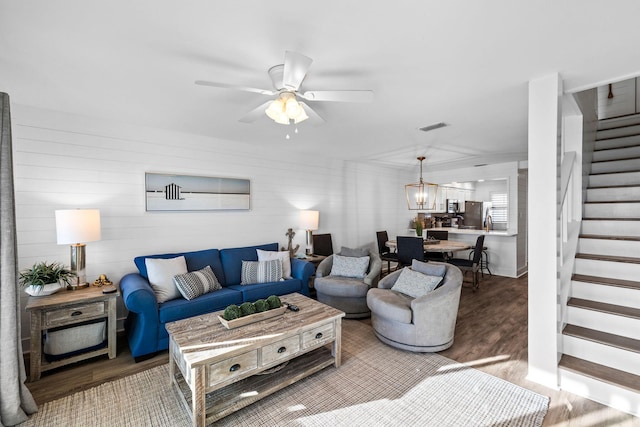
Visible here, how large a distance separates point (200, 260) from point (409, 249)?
130 inches

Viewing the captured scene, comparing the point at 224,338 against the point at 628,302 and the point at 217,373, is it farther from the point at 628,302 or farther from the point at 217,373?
the point at 628,302

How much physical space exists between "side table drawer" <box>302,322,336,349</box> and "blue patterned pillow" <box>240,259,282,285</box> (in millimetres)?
1495

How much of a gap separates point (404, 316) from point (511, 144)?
3.63m

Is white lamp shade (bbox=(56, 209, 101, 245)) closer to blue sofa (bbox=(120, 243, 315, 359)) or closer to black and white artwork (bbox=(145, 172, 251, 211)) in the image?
blue sofa (bbox=(120, 243, 315, 359))

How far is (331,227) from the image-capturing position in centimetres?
579

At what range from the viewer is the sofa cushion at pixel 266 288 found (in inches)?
141

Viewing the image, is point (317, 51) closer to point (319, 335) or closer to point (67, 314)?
point (319, 335)

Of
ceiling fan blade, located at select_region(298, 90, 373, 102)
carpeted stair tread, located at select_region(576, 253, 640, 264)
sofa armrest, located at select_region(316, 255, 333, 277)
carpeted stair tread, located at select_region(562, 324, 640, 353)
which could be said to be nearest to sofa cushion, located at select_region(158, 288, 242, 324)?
sofa armrest, located at select_region(316, 255, 333, 277)

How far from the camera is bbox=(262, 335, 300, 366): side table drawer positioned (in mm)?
2209

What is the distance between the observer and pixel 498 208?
755 centimetres

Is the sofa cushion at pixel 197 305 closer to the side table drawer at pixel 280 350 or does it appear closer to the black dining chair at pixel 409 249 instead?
the side table drawer at pixel 280 350

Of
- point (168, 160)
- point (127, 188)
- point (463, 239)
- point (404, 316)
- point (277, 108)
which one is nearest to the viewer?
point (277, 108)

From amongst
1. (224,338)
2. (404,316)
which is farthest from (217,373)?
(404,316)

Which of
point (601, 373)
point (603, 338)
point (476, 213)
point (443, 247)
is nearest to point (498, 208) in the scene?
point (476, 213)
